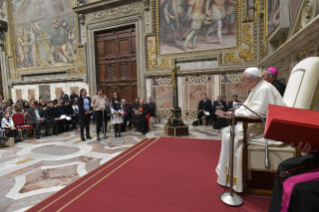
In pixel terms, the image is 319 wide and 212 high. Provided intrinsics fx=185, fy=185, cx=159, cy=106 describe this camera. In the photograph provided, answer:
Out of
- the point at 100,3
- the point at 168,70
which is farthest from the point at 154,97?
the point at 100,3

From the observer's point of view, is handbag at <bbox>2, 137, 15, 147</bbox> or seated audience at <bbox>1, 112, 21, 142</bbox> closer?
handbag at <bbox>2, 137, 15, 147</bbox>

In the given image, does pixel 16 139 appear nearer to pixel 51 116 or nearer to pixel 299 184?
pixel 51 116

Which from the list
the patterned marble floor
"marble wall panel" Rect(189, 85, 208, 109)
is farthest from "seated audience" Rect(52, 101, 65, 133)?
"marble wall panel" Rect(189, 85, 208, 109)

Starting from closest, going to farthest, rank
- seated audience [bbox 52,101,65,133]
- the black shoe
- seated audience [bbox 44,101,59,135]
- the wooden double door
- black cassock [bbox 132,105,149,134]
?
the black shoe, black cassock [bbox 132,105,149,134], seated audience [bbox 44,101,59,135], seated audience [bbox 52,101,65,133], the wooden double door

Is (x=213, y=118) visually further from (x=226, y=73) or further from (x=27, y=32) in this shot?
(x=27, y=32)

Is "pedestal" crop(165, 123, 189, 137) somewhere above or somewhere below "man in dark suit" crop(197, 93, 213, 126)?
below

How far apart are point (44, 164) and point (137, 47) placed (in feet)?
22.3

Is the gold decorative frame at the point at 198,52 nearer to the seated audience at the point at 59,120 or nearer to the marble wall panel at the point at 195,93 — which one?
the marble wall panel at the point at 195,93

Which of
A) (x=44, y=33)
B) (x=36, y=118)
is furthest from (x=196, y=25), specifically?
(x=44, y=33)

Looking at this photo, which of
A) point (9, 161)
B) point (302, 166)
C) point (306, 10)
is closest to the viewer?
point (302, 166)

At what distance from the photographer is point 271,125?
1.12 metres

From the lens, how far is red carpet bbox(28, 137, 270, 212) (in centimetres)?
213

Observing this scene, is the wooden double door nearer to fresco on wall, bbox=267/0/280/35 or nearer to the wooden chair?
fresco on wall, bbox=267/0/280/35

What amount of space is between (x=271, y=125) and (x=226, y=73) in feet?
23.3
